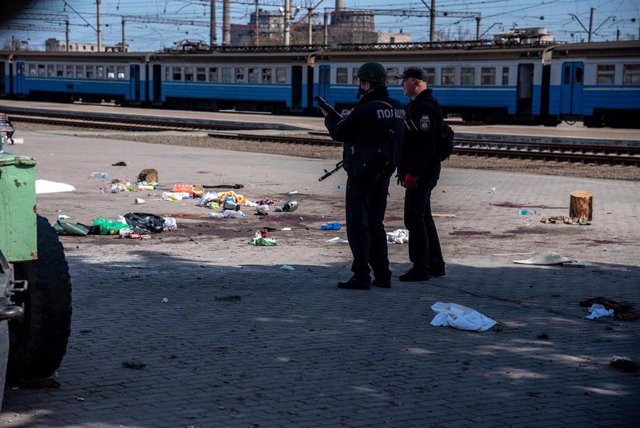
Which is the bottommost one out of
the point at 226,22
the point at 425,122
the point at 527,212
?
the point at 527,212

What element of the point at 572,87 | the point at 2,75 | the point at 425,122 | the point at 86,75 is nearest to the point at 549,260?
the point at 425,122

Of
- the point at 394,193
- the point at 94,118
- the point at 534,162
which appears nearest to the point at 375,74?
the point at 394,193

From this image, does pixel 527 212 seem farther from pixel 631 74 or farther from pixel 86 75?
pixel 86 75

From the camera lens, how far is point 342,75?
46844 mm

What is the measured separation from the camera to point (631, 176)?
2033 cm

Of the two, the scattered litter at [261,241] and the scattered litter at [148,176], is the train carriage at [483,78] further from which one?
the scattered litter at [261,241]

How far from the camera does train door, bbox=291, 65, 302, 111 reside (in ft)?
160

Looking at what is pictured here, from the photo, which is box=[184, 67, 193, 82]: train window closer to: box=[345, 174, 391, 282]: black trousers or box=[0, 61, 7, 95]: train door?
box=[0, 61, 7, 95]: train door

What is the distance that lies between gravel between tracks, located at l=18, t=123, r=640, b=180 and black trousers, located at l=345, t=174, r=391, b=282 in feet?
42.7

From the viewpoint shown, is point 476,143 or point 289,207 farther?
point 476,143

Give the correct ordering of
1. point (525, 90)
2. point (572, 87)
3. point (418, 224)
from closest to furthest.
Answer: point (418, 224), point (572, 87), point (525, 90)

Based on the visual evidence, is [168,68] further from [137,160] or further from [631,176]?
[631,176]

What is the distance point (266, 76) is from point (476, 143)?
23.3 metres

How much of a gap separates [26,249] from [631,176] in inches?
706
